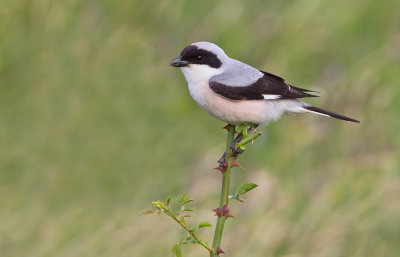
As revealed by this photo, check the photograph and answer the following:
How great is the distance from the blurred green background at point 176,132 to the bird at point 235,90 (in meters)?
1.69

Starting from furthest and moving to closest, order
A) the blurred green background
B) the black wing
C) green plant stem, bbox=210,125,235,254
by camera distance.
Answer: the blurred green background < the black wing < green plant stem, bbox=210,125,235,254

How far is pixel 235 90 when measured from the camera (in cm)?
331

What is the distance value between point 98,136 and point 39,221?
37.4 inches

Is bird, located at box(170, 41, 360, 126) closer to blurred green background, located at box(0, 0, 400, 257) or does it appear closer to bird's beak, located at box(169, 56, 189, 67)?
bird's beak, located at box(169, 56, 189, 67)

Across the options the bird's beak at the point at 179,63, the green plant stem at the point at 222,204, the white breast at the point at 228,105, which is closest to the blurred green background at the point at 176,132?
the white breast at the point at 228,105

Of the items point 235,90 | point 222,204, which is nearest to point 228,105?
point 235,90

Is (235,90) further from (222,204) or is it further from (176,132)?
(176,132)

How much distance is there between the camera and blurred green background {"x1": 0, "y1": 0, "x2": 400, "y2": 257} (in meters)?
4.93

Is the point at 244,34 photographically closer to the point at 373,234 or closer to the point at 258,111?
the point at 373,234

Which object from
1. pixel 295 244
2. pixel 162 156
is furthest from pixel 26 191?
pixel 295 244

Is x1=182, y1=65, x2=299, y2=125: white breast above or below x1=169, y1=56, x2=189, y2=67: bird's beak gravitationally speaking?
below

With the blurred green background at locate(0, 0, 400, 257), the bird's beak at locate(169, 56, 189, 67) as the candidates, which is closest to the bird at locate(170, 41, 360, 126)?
the bird's beak at locate(169, 56, 189, 67)

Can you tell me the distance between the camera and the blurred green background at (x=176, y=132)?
4.93 meters

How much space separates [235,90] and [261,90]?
0.41 feet
